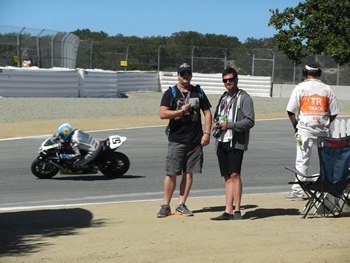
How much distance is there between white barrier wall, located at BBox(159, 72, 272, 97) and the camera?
118ft

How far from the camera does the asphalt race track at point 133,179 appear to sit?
8.55 m

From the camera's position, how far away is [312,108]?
7074mm

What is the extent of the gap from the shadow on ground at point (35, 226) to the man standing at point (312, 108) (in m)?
2.84

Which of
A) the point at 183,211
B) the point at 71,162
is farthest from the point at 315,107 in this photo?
the point at 71,162

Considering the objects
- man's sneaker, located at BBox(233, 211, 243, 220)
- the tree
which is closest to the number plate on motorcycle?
man's sneaker, located at BBox(233, 211, 243, 220)

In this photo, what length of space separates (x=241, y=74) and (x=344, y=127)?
31.9 m

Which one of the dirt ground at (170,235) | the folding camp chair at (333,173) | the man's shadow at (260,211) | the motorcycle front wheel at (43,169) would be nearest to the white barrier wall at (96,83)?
the motorcycle front wheel at (43,169)

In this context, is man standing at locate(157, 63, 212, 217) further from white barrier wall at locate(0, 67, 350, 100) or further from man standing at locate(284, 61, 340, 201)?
white barrier wall at locate(0, 67, 350, 100)

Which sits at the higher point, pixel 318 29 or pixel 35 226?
pixel 318 29

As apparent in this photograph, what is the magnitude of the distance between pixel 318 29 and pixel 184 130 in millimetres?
15145

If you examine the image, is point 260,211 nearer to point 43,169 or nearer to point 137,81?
Answer: point 43,169

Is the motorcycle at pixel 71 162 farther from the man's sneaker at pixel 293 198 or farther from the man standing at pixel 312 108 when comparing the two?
the man standing at pixel 312 108

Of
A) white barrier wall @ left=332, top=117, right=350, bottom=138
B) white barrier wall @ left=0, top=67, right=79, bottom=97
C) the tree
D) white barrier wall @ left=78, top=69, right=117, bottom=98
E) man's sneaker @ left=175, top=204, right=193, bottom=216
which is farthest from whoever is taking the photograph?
white barrier wall @ left=78, top=69, right=117, bottom=98

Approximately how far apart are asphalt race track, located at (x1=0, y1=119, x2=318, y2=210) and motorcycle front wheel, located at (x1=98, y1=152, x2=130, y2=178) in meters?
0.15
